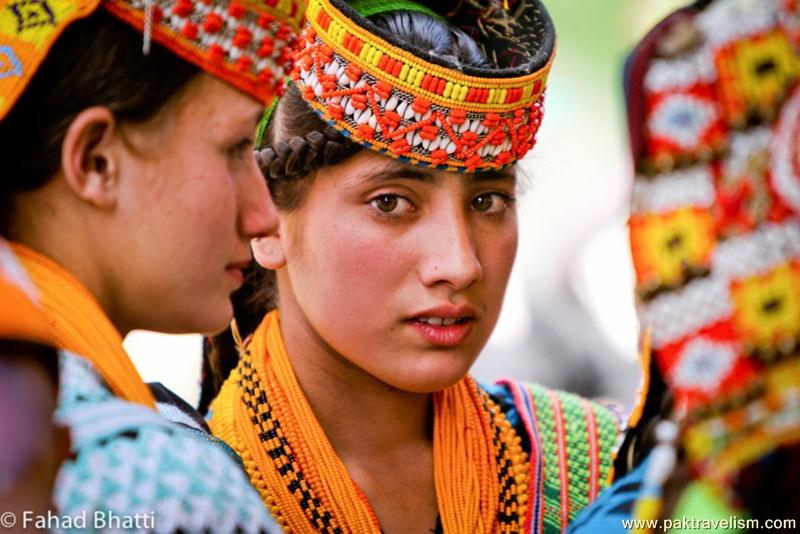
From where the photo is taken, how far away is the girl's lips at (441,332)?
2.07 m

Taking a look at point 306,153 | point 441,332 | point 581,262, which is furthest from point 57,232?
point 581,262

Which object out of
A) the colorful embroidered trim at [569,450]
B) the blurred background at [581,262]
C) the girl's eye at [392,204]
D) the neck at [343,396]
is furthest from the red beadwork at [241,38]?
the blurred background at [581,262]

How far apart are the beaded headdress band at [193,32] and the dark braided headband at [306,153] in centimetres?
47

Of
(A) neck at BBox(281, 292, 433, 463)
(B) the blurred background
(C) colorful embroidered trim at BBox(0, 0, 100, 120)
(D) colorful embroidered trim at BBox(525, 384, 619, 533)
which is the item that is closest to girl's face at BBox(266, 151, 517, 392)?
(A) neck at BBox(281, 292, 433, 463)

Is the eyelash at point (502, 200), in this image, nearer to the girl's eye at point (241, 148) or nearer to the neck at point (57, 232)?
the girl's eye at point (241, 148)

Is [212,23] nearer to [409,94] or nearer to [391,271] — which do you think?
[409,94]

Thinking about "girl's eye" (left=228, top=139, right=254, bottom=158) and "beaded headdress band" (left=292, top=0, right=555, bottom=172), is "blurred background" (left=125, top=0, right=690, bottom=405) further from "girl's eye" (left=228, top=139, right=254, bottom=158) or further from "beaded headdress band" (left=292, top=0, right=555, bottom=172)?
"girl's eye" (left=228, top=139, right=254, bottom=158)

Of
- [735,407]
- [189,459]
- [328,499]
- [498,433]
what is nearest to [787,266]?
[735,407]

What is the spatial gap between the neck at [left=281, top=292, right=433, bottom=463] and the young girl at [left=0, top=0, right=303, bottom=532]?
66cm

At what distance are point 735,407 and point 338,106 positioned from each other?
115 cm

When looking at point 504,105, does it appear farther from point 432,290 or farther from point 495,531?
point 495,531

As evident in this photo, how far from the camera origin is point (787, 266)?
3.59 feet

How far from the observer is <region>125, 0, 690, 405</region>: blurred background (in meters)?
4.88

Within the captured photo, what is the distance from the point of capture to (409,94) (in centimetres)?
201
